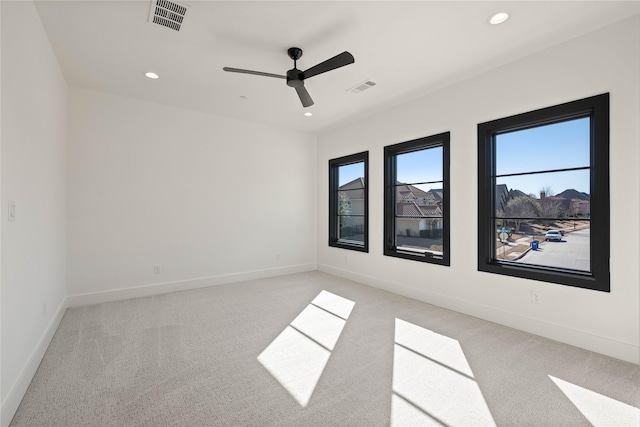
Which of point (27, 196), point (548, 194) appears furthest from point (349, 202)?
point (27, 196)

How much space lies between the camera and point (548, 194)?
305cm

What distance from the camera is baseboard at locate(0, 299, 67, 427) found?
5.71 feet

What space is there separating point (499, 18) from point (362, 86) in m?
1.65

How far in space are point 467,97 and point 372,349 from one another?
10.1ft

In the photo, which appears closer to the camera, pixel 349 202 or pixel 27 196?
pixel 27 196

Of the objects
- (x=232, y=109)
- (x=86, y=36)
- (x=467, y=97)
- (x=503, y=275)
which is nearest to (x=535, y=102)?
(x=467, y=97)

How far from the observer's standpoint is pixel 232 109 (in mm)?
4672

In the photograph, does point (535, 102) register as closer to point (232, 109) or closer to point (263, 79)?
point (263, 79)

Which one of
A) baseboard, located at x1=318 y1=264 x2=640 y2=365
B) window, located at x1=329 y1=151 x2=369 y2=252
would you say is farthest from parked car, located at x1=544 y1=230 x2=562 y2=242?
window, located at x1=329 y1=151 x2=369 y2=252

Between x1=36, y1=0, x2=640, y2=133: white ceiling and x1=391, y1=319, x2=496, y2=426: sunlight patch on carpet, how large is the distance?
2.86 metres

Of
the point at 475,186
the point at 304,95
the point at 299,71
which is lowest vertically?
the point at 475,186

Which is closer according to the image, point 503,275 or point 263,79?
point 503,275

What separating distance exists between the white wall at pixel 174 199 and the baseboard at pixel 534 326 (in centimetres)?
257

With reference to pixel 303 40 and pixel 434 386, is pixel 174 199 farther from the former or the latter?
pixel 434 386
